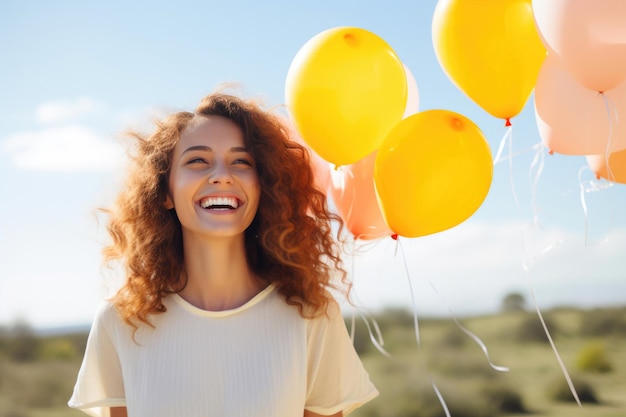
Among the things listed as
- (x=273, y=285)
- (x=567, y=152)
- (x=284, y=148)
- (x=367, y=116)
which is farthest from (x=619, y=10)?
(x=273, y=285)

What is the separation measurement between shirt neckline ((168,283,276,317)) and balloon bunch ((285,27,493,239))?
0.36m

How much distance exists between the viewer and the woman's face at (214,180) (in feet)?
5.41

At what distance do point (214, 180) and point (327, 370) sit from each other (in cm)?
53

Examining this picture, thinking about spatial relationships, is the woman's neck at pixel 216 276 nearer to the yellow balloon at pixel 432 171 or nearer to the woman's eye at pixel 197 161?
the woman's eye at pixel 197 161

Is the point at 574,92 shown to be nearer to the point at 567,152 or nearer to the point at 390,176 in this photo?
the point at 567,152

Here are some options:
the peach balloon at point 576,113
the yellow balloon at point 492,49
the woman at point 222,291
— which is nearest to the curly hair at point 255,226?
the woman at point 222,291

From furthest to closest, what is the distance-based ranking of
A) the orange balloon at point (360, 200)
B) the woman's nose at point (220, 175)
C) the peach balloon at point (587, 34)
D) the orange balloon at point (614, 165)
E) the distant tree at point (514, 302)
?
the distant tree at point (514, 302)
the orange balloon at point (614, 165)
the orange balloon at point (360, 200)
the woman's nose at point (220, 175)
the peach balloon at point (587, 34)

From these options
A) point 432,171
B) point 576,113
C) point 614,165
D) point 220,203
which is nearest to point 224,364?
point 220,203

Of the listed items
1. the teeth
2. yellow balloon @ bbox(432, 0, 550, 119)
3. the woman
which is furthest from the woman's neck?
yellow balloon @ bbox(432, 0, 550, 119)

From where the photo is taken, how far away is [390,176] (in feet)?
5.54

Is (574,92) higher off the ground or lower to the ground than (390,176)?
higher

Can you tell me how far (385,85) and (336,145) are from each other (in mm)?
186

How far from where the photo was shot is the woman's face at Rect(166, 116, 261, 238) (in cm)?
165

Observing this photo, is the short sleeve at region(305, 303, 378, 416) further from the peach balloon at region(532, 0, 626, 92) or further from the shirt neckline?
the peach balloon at region(532, 0, 626, 92)
